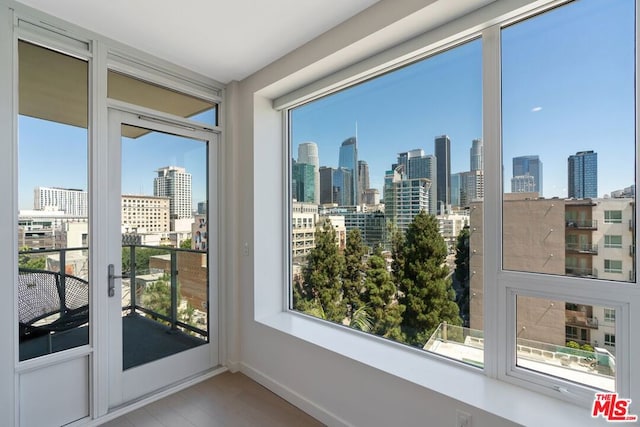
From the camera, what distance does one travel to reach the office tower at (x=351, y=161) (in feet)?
8.01

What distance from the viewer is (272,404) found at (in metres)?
2.38

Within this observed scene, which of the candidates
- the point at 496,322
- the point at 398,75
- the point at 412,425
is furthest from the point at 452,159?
the point at 412,425

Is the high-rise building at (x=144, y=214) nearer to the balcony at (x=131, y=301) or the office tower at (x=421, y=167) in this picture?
the balcony at (x=131, y=301)

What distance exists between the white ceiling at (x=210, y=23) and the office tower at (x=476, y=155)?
3.52 feet

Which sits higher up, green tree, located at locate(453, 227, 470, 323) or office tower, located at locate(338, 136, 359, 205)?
office tower, located at locate(338, 136, 359, 205)

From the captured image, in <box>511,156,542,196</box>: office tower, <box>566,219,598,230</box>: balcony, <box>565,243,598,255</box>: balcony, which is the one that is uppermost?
<box>511,156,542,196</box>: office tower

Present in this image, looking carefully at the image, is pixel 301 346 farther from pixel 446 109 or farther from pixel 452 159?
pixel 446 109

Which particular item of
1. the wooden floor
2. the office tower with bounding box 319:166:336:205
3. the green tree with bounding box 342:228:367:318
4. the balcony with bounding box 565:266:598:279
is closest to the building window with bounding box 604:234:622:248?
the balcony with bounding box 565:266:598:279

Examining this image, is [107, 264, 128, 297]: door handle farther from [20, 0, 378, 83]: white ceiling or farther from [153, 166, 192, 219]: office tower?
[20, 0, 378, 83]: white ceiling

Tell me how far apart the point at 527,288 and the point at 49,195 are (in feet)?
9.81

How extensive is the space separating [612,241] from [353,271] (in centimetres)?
154

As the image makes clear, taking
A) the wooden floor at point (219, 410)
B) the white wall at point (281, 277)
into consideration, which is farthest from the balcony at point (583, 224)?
the wooden floor at point (219, 410)

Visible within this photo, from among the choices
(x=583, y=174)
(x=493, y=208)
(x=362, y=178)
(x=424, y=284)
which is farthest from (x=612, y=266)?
(x=362, y=178)

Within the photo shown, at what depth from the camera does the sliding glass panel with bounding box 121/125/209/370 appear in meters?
2.44
